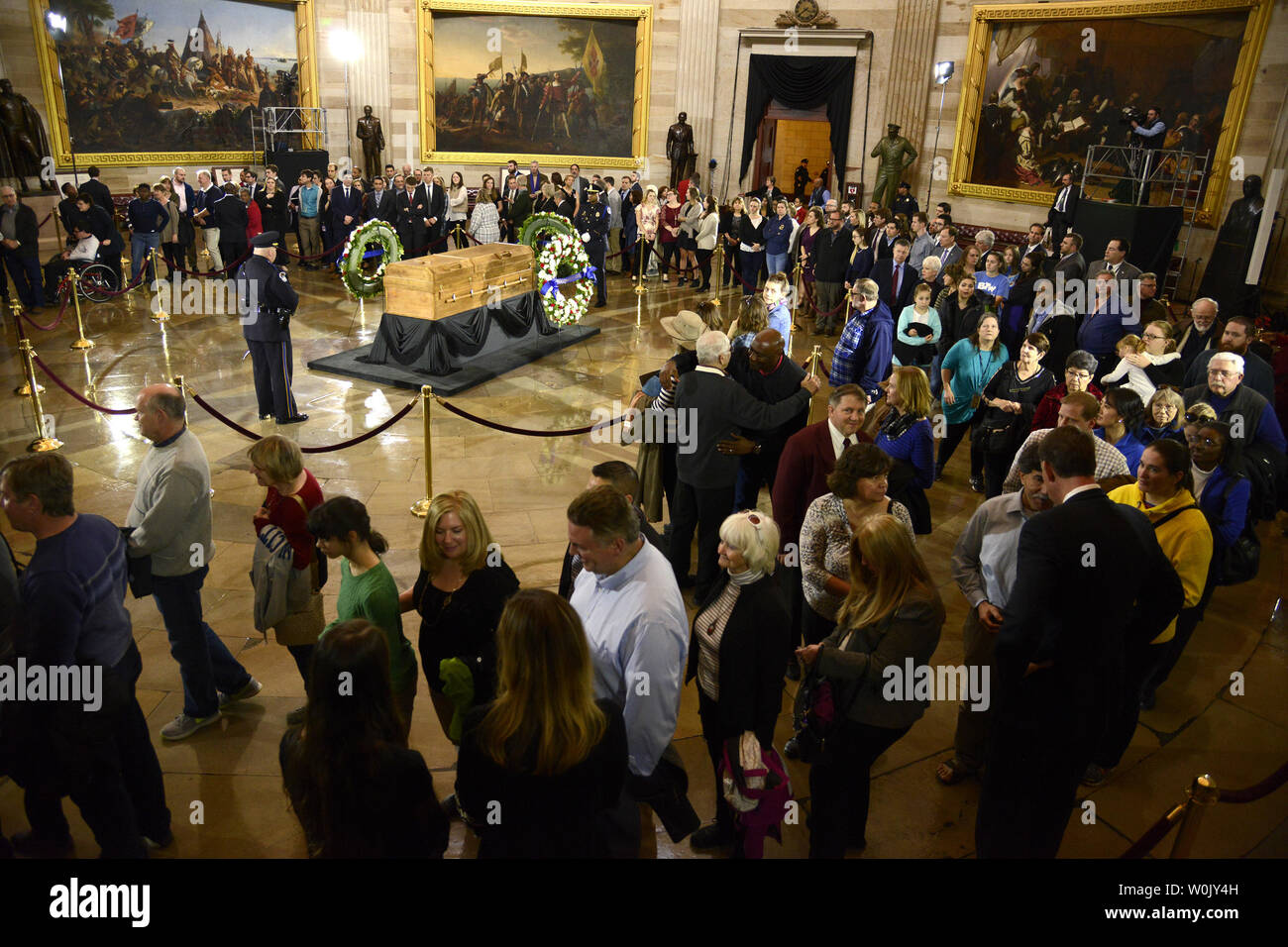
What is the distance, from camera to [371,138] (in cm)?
1923

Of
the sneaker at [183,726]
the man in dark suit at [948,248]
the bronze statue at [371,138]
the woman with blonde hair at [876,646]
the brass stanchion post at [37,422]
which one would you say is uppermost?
the bronze statue at [371,138]

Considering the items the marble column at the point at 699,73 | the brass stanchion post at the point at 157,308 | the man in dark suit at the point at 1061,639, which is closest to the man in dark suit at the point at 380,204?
the brass stanchion post at the point at 157,308

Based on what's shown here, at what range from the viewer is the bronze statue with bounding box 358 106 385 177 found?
62.6 ft

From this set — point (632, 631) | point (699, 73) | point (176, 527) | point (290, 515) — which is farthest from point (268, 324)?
point (699, 73)

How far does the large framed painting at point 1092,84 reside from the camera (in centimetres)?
1383

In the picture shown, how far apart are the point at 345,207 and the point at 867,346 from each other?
1116cm

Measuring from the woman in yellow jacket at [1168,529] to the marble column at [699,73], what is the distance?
17.5 m

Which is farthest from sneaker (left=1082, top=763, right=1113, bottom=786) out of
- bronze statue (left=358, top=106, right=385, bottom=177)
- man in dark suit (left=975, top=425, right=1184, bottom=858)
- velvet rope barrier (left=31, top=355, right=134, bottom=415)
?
bronze statue (left=358, top=106, right=385, bottom=177)

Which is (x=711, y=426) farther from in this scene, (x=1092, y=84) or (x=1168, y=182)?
(x=1092, y=84)

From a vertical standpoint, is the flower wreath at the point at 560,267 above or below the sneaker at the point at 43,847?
above

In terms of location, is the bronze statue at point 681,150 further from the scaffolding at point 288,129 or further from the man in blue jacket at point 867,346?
the man in blue jacket at point 867,346
